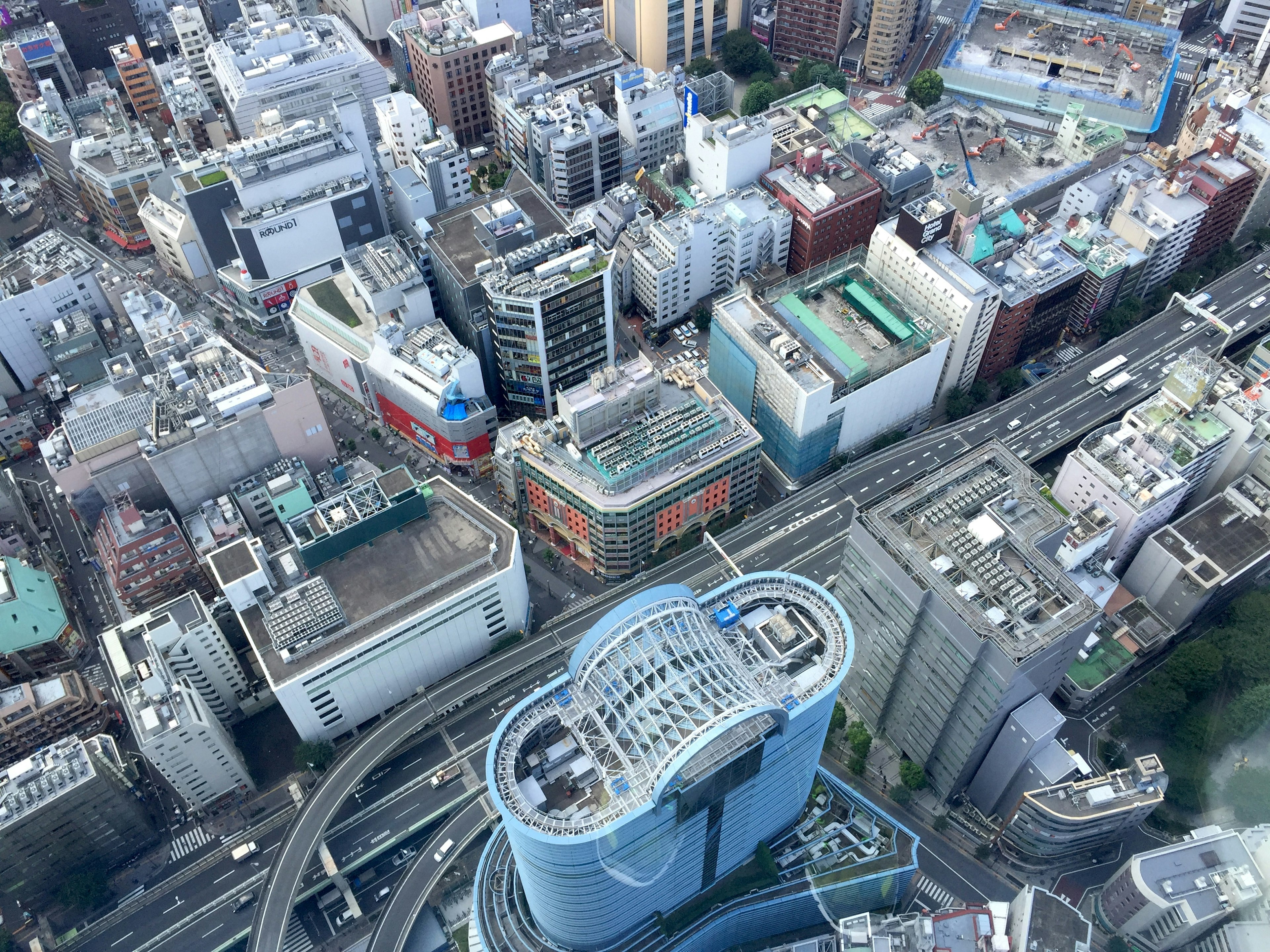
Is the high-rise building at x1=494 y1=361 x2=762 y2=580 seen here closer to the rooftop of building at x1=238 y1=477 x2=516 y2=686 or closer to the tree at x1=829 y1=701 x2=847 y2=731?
the rooftop of building at x1=238 y1=477 x2=516 y2=686

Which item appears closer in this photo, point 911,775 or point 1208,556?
point 911,775

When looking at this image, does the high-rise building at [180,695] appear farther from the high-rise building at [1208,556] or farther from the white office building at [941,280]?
the high-rise building at [1208,556]

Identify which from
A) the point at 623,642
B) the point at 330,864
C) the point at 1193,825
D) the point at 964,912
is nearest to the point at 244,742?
the point at 330,864

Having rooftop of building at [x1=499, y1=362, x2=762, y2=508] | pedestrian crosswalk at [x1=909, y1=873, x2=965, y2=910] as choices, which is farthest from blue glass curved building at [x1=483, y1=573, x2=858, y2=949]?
rooftop of building at [x1=499, y1=362, x2=762, y2=508]

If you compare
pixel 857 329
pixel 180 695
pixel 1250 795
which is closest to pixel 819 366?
pixel 857 329

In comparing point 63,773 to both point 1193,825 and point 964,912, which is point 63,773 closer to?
point 964,912

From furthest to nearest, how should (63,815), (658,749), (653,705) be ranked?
(63,815), (653,705), (658,749)

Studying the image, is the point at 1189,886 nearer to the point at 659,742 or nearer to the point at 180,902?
the point at 659,742
